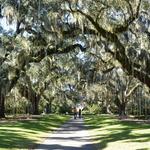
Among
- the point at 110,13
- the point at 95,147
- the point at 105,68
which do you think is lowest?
the point at 95,147

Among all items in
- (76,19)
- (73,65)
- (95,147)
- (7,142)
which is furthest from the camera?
(73,65)

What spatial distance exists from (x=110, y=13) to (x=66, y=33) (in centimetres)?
242

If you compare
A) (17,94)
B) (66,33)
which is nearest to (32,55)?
(66,33)

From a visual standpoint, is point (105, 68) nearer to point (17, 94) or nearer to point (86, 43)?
point (86, 43)

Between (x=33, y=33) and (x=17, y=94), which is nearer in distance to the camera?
(x=33, y=33)

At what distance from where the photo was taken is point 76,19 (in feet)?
73.6

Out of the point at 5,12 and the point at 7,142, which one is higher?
the point at 5,12

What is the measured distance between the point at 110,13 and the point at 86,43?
319cm

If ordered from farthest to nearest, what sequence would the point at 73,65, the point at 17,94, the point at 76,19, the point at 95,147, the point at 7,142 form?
1. the point at 17,94
2. the point at 73,65
3. the point at 76,19
4. the point at 7,142
5. the point at 95,147

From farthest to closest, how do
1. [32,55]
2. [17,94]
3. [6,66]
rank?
[17,94] < [6,66] < [32,55]

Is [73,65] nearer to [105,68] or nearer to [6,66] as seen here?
[105,68]

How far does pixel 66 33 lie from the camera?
2377 centimetres

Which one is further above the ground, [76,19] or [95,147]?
[76,19]

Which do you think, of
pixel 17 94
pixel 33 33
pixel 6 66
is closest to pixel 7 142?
pixel 33 33
